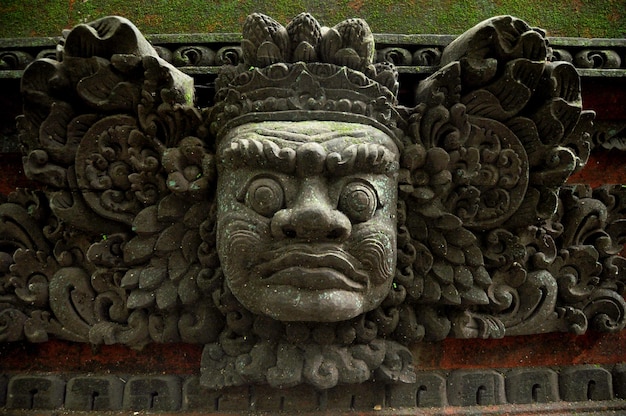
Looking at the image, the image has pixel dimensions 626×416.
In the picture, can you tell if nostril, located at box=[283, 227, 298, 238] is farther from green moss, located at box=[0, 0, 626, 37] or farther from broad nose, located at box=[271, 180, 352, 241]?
green moss, located at box=[0, 0, 626, 37]

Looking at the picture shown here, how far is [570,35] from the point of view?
2.54 meters

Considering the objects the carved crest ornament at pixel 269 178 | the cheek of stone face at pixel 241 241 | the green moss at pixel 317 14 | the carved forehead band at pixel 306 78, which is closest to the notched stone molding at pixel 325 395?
the carved crest ornament at pixel 269 178

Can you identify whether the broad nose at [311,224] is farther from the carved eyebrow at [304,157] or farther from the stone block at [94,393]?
the stone block at [94,393]

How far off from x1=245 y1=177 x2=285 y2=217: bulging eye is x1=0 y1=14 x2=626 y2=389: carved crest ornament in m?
0.04

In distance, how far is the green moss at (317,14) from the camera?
251 centimetres

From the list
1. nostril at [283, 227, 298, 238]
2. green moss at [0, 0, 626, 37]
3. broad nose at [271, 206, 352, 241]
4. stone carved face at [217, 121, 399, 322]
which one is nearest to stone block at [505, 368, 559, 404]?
stone carved face at [217, 121, 399, 322]

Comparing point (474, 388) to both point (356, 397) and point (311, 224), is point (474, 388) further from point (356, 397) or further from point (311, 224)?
point (311, 224)

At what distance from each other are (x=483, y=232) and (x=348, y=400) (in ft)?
3.20

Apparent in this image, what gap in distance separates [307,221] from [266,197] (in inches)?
8.4

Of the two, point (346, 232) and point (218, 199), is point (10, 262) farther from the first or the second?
point (346, 232)

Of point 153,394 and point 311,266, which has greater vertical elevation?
point 311,266

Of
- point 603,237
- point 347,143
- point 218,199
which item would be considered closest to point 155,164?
point 218,199

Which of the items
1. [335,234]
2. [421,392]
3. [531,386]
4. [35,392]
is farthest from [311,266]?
[35,392]

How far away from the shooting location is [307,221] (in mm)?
1632
